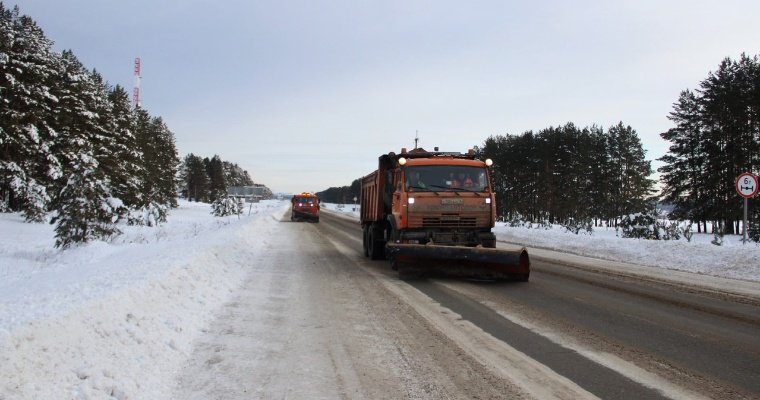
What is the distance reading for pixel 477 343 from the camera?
213 inches

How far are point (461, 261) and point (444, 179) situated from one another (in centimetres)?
211

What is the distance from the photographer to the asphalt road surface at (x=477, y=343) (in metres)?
4.07

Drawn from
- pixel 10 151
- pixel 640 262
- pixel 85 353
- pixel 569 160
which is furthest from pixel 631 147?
pixel 85 353

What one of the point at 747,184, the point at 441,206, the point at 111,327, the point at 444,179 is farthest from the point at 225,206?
the point at 111,327

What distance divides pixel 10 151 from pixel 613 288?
34.0 meters

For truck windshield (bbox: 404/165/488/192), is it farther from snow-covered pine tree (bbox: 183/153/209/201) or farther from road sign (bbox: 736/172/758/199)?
snow-covered pine tree (bbox: 183/153/209/201)

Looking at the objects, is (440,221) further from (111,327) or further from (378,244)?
(111,327)

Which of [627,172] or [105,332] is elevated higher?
[627,172]

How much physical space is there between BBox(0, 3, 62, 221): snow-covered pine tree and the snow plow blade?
27377 mm

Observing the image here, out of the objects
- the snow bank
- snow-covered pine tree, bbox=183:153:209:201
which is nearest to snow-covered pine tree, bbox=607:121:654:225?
the snow bank

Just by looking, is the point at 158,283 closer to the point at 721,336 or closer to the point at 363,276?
the point at 363,276

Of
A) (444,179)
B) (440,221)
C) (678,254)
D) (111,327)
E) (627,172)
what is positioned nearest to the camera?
(111,327)

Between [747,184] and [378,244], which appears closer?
[378,244]

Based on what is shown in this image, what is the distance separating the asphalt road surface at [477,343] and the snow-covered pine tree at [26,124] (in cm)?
2711
